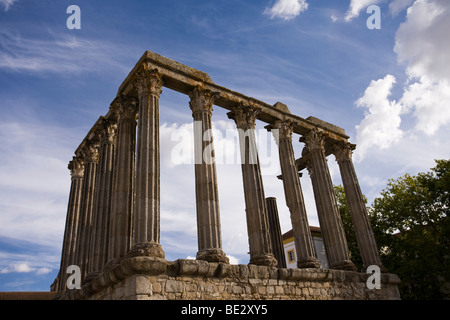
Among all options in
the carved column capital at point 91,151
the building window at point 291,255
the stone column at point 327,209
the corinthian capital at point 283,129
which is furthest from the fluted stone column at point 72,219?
the building window at point 291,255

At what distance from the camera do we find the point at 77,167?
19641 mm

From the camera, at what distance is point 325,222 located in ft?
57.3

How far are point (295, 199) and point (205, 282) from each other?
23.7 feet

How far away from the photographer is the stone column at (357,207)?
17.6 metres

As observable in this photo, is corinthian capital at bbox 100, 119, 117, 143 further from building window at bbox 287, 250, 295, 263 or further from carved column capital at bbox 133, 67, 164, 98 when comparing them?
building window at bbox 287, 250, 295, 263

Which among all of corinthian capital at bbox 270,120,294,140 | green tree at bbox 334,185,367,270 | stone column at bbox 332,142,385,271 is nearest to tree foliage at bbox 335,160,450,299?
green tree at bbox 334,185,367,270

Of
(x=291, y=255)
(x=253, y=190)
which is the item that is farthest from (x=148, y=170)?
(x=291, y=255)

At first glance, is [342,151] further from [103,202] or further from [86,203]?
[86,203]

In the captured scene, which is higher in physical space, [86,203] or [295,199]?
[86,203]

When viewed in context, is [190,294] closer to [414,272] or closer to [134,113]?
[134,113]

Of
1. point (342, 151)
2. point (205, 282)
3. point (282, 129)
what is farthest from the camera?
point (342, 151)

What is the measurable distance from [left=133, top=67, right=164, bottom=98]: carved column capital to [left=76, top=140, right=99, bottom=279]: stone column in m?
5.92

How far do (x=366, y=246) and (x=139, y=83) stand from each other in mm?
13511

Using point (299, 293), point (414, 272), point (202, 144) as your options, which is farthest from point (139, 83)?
point (414, 272)
